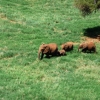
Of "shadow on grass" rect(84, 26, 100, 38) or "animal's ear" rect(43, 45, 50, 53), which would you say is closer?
"animal's ear" rect(43, 45, 50, 53)

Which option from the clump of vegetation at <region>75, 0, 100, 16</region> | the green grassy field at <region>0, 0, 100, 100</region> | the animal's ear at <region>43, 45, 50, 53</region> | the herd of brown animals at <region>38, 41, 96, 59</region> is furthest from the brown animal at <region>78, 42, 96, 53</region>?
the clump of vegetation at <region>75, 0, 100, 16</region>

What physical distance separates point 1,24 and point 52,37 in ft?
14.5

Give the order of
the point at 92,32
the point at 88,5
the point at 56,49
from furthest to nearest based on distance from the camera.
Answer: the point at 92,32 → the point at 88,5 → the point at 56,49

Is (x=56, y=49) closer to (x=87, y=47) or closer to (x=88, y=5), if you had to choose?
(x=87, y=47)

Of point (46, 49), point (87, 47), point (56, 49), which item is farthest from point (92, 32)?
point (46, 49)

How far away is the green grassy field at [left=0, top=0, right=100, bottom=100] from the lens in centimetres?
1273

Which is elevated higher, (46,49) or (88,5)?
(88,5)

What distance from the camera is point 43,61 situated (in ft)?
52.9

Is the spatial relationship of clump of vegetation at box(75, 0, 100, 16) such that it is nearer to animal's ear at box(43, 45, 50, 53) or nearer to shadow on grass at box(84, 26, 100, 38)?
shadow on grass at box(84, 26, 100, 38)

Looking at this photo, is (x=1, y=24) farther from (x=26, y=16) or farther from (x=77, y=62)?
(x=77, y=62)

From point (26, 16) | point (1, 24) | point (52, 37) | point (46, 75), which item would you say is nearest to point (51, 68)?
point (46, 75)

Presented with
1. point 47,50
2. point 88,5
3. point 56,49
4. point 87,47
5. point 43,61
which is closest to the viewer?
point 43,61

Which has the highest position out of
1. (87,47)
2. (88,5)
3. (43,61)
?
(88,5)

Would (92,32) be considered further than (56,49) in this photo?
Yes
